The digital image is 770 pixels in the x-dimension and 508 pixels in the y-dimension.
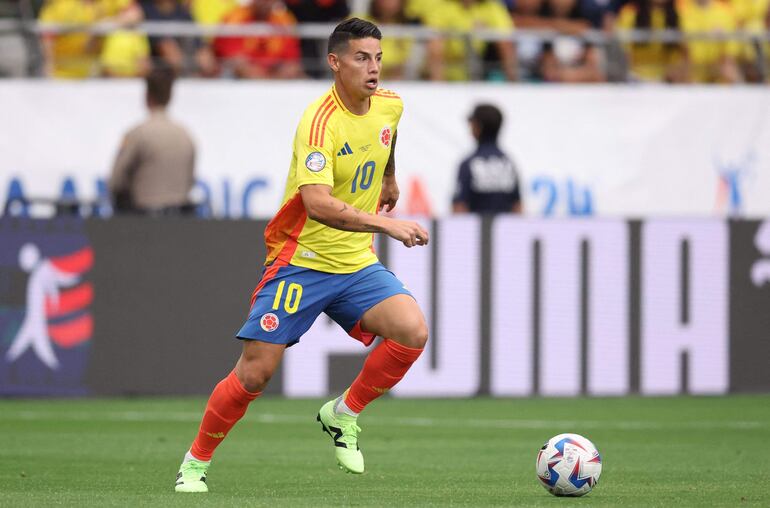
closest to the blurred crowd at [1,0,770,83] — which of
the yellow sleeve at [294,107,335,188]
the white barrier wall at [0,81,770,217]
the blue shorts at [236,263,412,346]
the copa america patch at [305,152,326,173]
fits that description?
the white barrier wall at [0,81,770,217]

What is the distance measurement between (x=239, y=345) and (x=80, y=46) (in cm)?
449

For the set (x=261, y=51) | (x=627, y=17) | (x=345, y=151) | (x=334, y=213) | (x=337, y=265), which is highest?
(x=627, y=17)

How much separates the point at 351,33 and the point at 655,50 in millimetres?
10466

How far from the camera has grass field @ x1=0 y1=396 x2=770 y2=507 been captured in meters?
7.23

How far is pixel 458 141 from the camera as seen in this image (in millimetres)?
16672

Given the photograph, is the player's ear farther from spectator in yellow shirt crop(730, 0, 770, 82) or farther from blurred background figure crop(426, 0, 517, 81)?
spectator in yellow shirt crop(730, 0, 770, 82)

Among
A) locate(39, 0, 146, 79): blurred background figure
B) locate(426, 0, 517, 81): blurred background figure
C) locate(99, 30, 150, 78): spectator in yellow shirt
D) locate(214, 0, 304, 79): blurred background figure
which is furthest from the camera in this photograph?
locate(426, 0, 517, 81): blurred background figure

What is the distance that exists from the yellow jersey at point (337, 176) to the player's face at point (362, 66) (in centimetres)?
12

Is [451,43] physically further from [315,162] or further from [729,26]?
[315,162]

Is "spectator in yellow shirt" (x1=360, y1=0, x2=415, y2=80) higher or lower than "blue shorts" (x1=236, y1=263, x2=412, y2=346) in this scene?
higher

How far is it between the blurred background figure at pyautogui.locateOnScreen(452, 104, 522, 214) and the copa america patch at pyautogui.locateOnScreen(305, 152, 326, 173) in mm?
6447

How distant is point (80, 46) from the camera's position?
52.9 ft

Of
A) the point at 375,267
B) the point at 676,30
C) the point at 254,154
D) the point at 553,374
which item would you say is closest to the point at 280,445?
the point at 375,267

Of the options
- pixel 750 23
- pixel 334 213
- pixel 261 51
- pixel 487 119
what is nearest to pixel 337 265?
pixel 334 213
